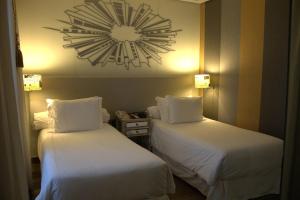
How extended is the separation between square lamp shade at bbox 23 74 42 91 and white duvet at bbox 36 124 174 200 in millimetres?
865

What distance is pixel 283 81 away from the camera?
3.04 meters

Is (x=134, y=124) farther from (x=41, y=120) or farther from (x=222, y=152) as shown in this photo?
(x=222, y=152)

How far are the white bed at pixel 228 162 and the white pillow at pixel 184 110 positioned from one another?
20.2 inches

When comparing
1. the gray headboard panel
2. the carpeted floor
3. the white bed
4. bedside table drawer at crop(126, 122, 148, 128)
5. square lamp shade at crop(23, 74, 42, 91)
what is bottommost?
the carpeted floor

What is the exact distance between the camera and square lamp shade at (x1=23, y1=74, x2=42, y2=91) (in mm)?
2994

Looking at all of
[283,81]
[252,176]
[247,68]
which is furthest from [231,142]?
[247,68]

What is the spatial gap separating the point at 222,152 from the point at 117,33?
2.39 m

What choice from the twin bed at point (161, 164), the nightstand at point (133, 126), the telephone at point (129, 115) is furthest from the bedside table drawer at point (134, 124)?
the twin bed at point (161, 164)

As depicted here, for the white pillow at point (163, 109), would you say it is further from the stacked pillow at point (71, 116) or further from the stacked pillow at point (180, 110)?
the stacked pillow at point (71, 116)

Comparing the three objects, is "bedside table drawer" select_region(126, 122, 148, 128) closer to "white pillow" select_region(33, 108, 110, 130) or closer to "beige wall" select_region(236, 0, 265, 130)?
"white pillow" select_region(33, 108, 110, 130)

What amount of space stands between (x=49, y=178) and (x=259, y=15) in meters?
3.19

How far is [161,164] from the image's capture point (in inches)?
84.1

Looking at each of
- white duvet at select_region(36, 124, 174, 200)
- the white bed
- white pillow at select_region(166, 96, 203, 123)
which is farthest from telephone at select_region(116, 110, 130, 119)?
white duvet at select_region(36, 124, 174, 200)

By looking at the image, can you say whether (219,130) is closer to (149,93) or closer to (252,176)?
(252,176)
